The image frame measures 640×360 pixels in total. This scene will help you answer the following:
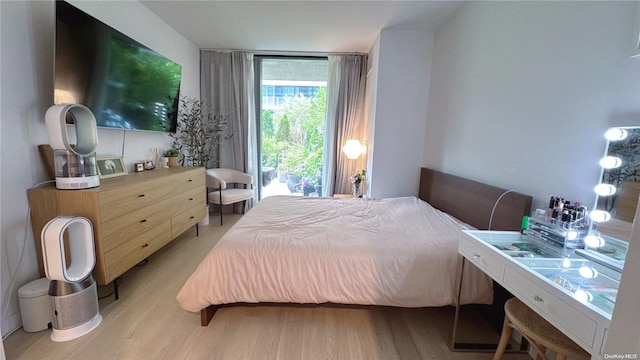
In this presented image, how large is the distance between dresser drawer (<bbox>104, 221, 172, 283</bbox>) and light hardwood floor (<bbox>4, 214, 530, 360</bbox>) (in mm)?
295

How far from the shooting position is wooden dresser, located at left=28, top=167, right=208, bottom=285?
1578 millimetres

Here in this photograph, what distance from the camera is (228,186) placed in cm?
404

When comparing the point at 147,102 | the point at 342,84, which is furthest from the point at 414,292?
the point at 342,84

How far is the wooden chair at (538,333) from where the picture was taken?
3.10 feet

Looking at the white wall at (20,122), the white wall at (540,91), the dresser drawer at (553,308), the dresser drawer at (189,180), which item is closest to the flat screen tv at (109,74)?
the white wall at (20,122)

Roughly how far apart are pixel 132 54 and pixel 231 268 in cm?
220

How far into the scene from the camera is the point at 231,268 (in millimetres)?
1549

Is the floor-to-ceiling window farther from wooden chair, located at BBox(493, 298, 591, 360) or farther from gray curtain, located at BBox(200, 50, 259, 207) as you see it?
wooden chair, located at BBox(493, 298, 591, 360)

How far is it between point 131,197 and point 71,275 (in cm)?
Result: 60

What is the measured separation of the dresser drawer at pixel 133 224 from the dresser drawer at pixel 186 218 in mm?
150

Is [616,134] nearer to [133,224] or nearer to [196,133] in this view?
[133,224]

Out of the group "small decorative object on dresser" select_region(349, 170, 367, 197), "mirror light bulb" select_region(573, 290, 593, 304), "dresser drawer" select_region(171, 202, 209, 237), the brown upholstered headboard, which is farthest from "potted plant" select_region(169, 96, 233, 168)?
"mirror light bulb" select_region(573, 290, 593, 304)

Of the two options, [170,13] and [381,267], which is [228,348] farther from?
[170,13]

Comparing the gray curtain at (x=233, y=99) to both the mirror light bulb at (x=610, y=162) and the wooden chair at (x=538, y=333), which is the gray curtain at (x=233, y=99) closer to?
the wooden chair at (x=538, y=333)
